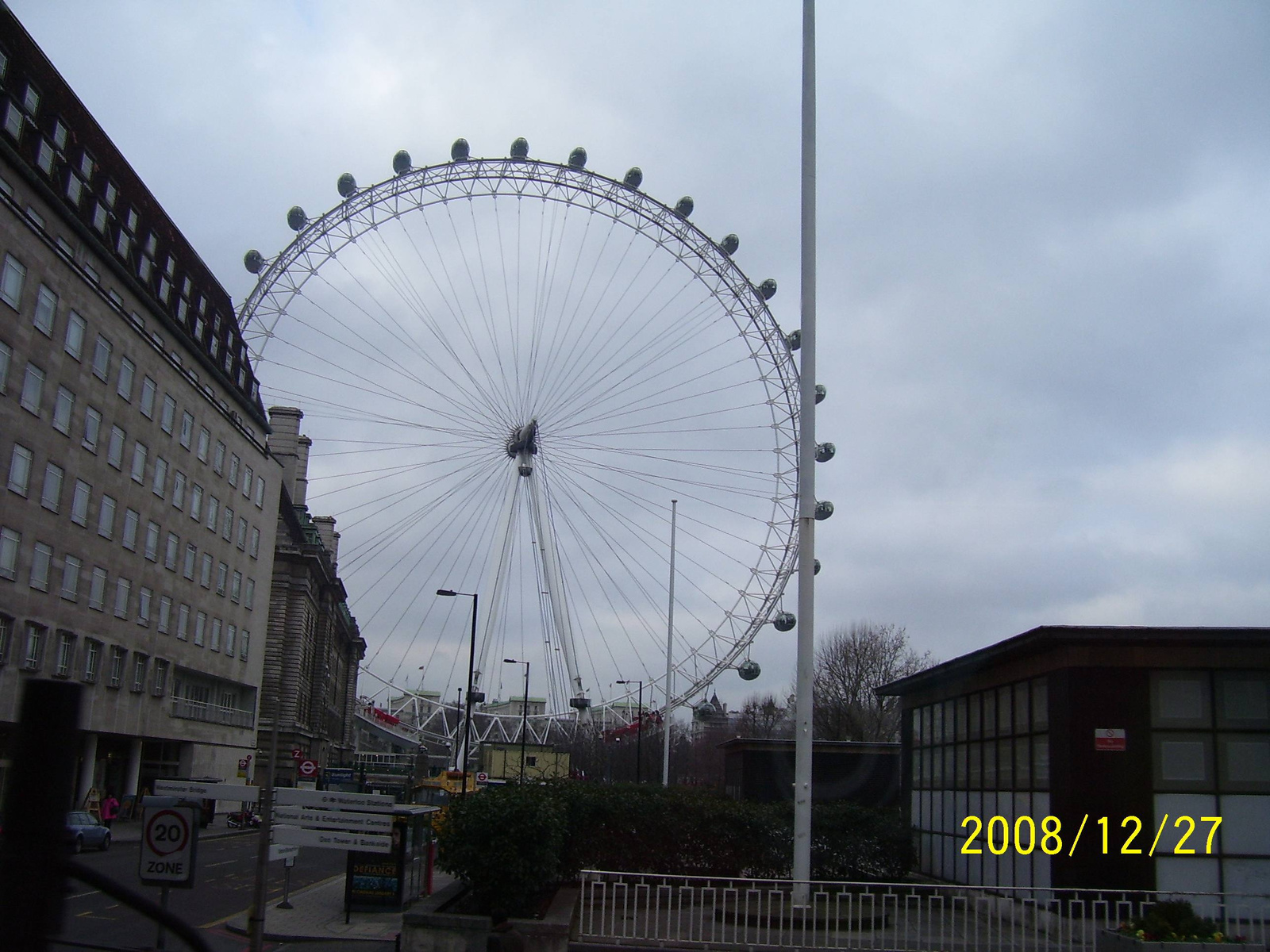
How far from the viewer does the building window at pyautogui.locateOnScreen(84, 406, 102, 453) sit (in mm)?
43625

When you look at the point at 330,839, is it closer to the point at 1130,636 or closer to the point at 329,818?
the point at 329,818

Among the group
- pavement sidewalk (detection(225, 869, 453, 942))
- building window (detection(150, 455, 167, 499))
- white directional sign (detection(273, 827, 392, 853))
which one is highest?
building window (detection(150, 455, 167, 499))

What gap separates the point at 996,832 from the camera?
23.5 metres

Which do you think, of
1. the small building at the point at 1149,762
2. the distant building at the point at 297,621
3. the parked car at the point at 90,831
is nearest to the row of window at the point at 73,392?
the parked car at the point at 90,831

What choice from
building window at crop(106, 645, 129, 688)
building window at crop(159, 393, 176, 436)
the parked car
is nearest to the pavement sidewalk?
the parked car

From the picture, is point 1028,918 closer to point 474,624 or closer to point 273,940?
point 273,940

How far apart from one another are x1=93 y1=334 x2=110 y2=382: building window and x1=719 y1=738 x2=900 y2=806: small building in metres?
27.1

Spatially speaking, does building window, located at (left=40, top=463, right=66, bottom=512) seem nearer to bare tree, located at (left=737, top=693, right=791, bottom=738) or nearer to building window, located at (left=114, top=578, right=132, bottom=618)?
building window, located at (left=114, top=578, right=132, bottom=618)

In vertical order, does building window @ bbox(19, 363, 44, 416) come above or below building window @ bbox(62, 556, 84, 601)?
above

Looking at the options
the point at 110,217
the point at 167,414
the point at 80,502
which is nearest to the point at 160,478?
the point at 167,414

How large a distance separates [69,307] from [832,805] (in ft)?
103

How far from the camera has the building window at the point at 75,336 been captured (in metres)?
41.8

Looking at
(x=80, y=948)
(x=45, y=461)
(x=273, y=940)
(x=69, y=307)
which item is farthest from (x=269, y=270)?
(x=80, y=948)

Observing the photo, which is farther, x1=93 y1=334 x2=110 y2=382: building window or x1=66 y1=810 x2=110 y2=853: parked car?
x1=93 y1=334 x2=110 y2=382: building window
